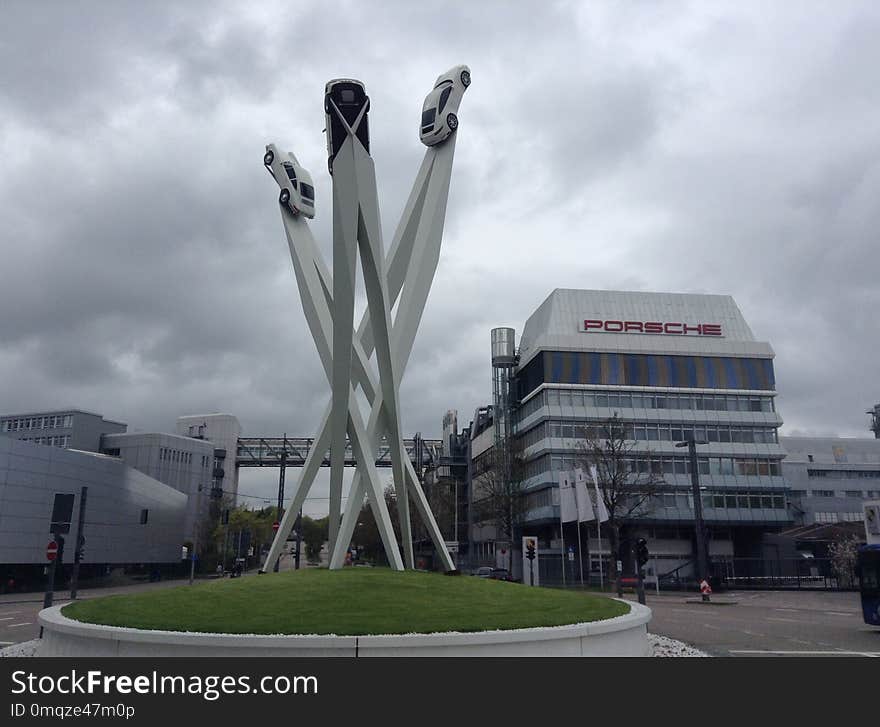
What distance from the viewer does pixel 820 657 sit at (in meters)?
16.0

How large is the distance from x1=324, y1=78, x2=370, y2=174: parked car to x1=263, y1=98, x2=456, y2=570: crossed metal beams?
0.27 metres

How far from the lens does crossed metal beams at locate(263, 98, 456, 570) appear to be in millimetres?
18766

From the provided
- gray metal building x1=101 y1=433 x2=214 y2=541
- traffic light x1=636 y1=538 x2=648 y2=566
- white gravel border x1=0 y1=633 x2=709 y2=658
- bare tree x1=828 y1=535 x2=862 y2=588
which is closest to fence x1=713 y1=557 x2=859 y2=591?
bare tree x1=828 y1=535 x2=862 y2=588

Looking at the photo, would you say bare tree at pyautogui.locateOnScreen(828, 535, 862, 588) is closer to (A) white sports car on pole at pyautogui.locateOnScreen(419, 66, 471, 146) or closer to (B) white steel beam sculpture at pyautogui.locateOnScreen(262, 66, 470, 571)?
(B) white steel beam sculpture at pyautogui.locateOnScreen(262, 66, 470, 571)

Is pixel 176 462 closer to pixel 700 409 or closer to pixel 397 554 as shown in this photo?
pixel 700 409

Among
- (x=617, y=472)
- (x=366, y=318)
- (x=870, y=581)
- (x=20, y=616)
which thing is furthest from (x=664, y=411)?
(x=20, y=616)

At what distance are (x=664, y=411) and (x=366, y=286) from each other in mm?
51141

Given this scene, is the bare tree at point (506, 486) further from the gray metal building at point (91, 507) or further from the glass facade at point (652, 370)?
the gray metal building at point (91, 507)

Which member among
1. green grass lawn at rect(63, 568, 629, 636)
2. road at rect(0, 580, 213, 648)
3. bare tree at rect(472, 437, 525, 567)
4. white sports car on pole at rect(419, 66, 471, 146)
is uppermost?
white sports car on pole at rect(419, 66, 471, 146)

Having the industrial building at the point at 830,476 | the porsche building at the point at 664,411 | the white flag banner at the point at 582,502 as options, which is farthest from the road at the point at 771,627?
the industrial building at the point at 830,476

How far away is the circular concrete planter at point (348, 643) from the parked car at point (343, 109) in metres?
11.9

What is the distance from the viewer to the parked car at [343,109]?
1803cm

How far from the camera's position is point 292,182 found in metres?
25.9
